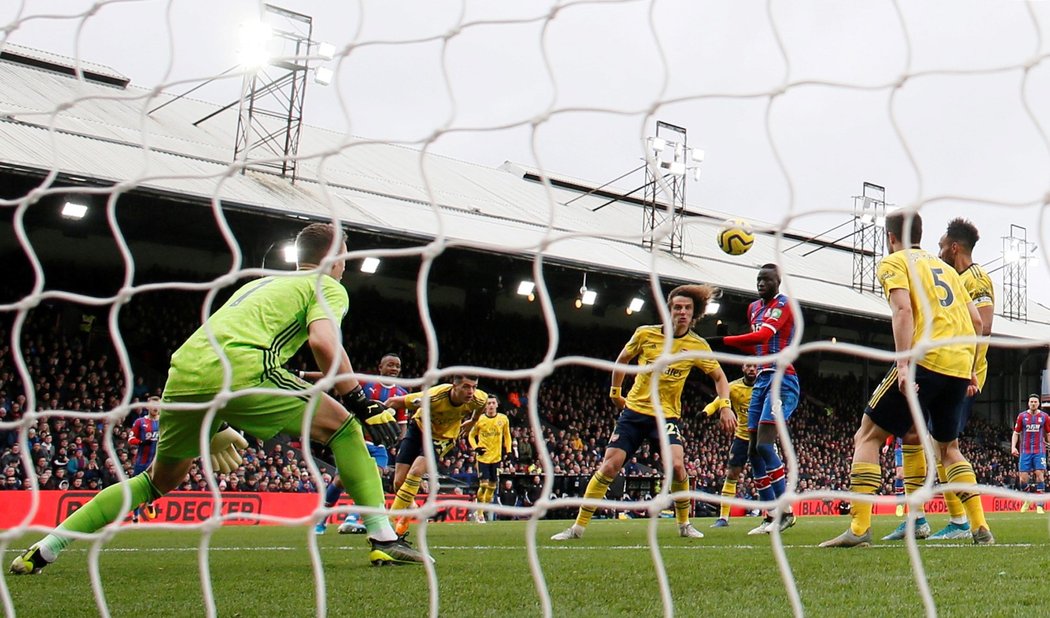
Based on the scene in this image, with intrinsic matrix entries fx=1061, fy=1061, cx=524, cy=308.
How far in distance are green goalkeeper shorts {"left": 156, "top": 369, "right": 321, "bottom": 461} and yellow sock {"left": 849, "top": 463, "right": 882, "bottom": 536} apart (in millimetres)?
3083

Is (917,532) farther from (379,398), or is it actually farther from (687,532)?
(379,398)

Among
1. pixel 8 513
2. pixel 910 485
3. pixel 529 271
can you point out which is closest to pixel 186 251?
pixel 529 271

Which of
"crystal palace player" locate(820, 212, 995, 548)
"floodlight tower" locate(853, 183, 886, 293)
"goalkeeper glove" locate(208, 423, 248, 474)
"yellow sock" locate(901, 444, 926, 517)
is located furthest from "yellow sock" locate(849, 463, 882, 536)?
"floodlight tower" locate(853, 183, 886, 293)

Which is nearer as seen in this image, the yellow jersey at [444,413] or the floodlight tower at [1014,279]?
the yellow jersey at [444,413]

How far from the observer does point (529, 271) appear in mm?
23875

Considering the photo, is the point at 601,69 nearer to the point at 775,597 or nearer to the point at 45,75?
the point at 775,597

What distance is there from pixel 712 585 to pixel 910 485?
2.46 m

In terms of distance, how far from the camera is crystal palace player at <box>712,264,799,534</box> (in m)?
7.78

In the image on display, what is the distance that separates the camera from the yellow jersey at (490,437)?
1525 centimetres

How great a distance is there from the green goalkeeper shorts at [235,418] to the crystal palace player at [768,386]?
3.56 metres

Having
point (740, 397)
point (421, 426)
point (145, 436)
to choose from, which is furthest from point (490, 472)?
point (421, 426)

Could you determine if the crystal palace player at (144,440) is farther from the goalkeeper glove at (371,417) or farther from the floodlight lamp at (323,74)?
the goalkeeper glove at (371,417)

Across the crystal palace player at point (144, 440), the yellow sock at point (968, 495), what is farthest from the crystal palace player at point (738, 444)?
the crystal palace player at point (144, 440)

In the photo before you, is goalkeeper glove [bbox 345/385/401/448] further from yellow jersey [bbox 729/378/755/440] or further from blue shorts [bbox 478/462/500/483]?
blue shorts [bbox 478/462/500/483]
